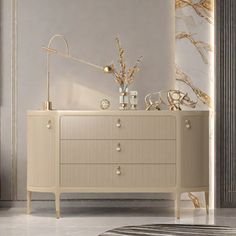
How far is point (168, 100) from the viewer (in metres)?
6.03

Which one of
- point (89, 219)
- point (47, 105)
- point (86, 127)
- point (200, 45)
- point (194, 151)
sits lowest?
point (89, 219)

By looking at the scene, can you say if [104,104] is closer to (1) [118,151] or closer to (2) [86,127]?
(2) [86,127]

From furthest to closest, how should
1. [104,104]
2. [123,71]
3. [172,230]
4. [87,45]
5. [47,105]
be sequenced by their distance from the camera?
[87,45] < [123,71] < [104,104] < [47,105] < [172,230]

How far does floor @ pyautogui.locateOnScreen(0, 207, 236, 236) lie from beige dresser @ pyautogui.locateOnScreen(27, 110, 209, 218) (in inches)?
7.8

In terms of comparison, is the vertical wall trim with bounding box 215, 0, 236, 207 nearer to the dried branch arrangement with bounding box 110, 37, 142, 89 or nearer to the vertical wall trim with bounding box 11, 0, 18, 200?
the dried branch arrangement with bounding box 110, 37, 142, 89

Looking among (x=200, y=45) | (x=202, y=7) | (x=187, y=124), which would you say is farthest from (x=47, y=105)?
(x=202, y=7)

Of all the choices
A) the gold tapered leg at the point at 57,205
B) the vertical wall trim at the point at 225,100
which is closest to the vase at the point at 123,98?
the vertical wall trim at the point at 225,100

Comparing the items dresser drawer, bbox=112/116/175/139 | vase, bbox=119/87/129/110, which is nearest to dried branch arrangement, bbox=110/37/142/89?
vase, bbox=119/87/129/110

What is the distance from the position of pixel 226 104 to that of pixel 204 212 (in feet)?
2.97

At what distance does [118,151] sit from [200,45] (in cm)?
121

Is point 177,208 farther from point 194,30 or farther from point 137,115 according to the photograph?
point 194,30

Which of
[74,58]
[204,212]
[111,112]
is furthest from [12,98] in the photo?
[204,212]

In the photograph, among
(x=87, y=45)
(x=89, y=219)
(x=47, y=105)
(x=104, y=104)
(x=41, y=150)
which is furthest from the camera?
(x=87, y=45)

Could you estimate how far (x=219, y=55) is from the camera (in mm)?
6152
